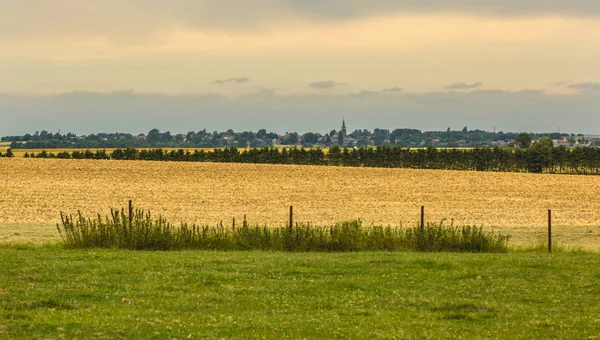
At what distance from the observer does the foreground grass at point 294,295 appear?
12.4 m

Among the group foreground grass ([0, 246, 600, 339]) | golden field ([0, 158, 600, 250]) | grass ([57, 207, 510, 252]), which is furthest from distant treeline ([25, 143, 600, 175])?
foreground grass ([0, 246, 600, 339])

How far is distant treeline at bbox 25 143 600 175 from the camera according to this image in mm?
132125

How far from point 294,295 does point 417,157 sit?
124 meters

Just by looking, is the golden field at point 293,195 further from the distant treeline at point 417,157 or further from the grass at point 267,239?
the distant treeline at point 417,157

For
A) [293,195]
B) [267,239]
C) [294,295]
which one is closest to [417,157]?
[293,195]

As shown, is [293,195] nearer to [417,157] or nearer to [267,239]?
[267,239]

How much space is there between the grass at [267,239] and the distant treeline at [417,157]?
361 ft

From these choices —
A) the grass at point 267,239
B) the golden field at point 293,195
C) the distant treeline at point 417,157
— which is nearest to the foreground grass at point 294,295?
the grass at point 267,239

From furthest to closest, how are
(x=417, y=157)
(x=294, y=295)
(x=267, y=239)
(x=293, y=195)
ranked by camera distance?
(x=417, y=157) → (x=293, y=195) → (x=267, y=239) → (x=294, y=295)

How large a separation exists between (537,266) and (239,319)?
33.8 ft

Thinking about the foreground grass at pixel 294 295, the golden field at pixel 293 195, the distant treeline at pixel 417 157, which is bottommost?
the golden field at pixel 293 195

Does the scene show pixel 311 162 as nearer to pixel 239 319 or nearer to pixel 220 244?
pixel 220 244

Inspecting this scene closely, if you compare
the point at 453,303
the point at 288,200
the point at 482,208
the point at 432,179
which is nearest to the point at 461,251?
the point at 453,303

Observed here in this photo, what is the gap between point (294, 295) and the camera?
15.7 metres
